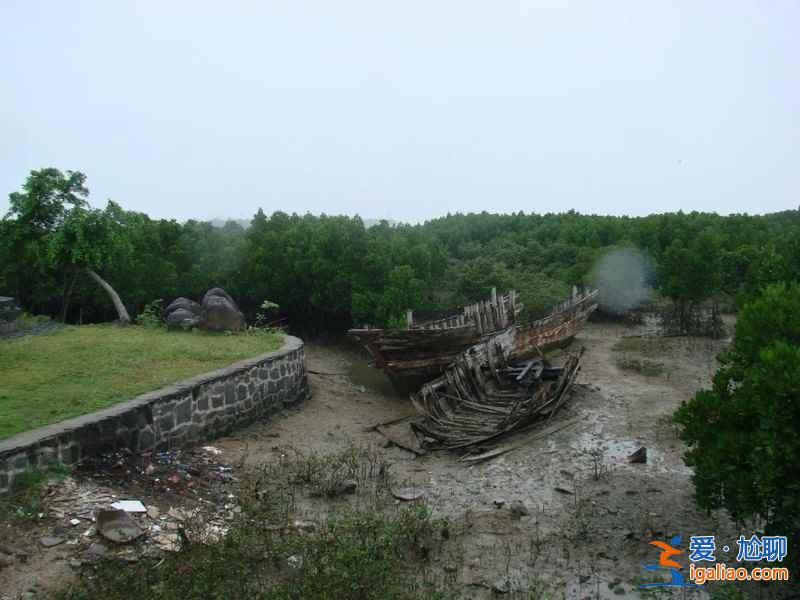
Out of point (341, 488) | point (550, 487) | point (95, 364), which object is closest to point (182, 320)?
point (95, 364)

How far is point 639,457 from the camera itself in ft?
28.2

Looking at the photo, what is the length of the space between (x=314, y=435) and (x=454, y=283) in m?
12.6

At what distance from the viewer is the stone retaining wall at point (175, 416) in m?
6.34

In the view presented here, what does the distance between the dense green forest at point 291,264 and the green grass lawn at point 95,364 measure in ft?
10.4

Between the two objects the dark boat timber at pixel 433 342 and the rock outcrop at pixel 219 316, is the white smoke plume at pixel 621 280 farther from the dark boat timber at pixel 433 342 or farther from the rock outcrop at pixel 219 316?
the rock outcrop at pixel 219 316

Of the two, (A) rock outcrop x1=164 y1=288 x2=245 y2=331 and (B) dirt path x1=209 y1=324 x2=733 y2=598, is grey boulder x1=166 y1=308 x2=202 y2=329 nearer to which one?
(A) rock outcrop x1=164 y1=288 x2=245 y2=331

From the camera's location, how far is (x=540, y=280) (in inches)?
921

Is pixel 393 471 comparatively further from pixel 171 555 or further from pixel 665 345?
pixel 665 345

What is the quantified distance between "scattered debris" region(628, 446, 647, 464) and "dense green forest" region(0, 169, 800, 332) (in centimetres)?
892

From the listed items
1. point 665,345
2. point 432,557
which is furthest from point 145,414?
point 665,345

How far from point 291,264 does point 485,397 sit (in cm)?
1050

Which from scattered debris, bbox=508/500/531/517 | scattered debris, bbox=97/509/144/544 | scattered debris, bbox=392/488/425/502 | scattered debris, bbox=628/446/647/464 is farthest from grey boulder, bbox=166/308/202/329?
scattered debris, bbox=628/446/647/464

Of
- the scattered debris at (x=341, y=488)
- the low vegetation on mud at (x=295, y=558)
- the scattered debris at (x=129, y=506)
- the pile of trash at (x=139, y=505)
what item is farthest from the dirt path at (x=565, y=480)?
the scattered debris at (x=129, y=506)

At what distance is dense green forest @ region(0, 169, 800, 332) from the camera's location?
15453 mm
